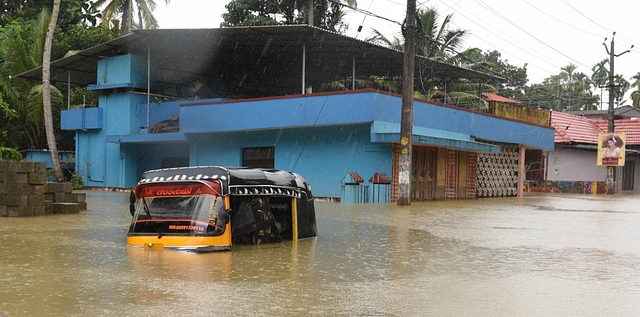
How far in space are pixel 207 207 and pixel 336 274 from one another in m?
2.76

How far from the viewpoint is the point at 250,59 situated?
3300cm

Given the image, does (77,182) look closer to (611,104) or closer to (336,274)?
(336,274)

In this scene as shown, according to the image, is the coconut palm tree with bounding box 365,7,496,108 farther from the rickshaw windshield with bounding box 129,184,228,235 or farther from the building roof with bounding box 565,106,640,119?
the rickshaw windshield with bounding box 129,184,228,235

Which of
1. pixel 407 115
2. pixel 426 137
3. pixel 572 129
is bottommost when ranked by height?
pixel 426 137

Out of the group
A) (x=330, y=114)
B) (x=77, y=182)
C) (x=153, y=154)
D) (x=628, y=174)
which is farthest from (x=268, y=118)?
(x=628, y=174)

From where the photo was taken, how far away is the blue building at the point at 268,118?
25.4 m

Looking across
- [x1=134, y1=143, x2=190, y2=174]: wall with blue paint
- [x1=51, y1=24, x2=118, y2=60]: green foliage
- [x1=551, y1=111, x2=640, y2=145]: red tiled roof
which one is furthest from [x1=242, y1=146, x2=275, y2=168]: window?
[x1=551, y1=111, x2=640, y2=145]: red tiled roof

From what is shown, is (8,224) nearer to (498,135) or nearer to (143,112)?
(143,112)

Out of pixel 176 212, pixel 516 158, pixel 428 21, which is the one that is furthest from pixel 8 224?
pixel 428 21

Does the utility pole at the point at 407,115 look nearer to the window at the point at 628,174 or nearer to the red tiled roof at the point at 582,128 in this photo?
the red tiled roof at the point at 582,128

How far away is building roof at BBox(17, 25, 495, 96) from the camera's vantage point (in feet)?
89.3

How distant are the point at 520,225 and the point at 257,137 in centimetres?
1394

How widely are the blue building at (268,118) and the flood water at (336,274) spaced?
10.5m

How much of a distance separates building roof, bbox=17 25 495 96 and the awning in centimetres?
358
